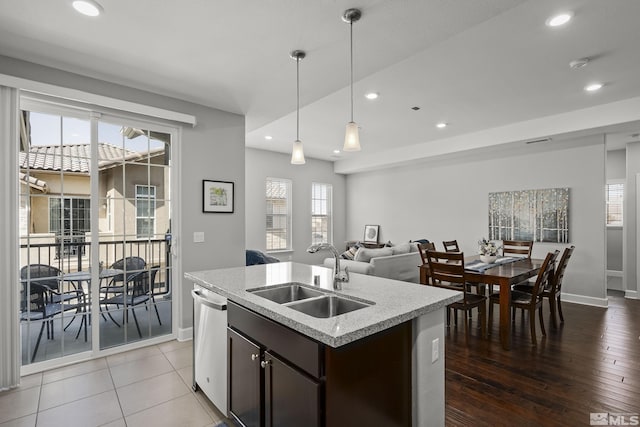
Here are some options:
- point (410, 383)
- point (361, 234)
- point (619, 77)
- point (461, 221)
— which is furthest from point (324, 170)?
point (410, 383)

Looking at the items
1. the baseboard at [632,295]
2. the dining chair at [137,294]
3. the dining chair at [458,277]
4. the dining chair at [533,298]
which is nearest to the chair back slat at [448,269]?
the dining chair at [458,277]

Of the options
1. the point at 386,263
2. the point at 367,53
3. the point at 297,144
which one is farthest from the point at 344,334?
the point at 386,263

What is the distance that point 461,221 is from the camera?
6395 millimetres

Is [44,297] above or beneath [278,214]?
beneath

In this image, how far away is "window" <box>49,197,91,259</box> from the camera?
2.94 m

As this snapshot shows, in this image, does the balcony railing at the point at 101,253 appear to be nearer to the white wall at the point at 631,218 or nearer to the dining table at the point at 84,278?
the dining table at the point at 84,278

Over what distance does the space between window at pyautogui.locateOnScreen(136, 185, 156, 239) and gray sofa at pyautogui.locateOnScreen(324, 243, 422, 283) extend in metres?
2.39

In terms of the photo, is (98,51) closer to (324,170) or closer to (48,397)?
(48,397)

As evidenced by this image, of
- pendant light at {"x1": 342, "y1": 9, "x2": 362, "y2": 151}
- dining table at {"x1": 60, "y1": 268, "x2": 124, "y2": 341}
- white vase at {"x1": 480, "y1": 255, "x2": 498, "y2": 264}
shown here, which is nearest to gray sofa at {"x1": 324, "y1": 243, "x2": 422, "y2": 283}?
white vase at {"x1": 480, "y1": 255, "x2": 498, "y2": 264}

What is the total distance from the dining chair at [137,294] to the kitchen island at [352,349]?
5.86 feet

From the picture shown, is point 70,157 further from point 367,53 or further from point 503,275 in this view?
point 503,275

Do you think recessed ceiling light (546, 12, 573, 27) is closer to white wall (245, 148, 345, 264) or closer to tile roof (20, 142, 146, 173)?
tile roof (20, 142, 146, 173)

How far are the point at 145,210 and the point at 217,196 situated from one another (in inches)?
30.5

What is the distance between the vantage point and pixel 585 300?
4902 millimetres
